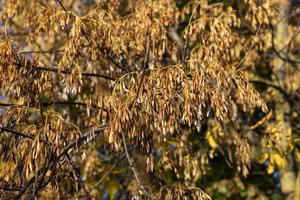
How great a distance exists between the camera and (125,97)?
4.92m

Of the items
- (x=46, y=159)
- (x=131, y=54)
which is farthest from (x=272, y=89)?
(x=46, y=159)

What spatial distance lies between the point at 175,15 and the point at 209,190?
11.9 feet

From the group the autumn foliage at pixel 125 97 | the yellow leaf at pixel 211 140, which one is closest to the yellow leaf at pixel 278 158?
the autumn foliage at pixel 125 97

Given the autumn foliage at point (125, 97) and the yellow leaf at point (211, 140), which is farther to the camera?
the yellow leaf at point (211, 140)

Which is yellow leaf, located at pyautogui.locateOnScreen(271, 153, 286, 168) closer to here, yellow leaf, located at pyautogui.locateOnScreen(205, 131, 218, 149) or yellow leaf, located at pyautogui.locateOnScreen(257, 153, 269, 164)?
yellow leaf, located at pyautogui.locateOnScreen(257, 153, 269, 164)

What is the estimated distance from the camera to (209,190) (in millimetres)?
10195

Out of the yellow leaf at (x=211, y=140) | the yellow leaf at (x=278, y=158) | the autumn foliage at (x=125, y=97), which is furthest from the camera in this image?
the yellow leaf at (x=211, y=140)

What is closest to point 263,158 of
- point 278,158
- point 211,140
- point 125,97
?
point 278,158

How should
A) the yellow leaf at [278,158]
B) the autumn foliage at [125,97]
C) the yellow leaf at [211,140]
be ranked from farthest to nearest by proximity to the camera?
the yellow leaf at [211,140] → the yellow leaf at [278,158] → the autumn foliage at [125,97]

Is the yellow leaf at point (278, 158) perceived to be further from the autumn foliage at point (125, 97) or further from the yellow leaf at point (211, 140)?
the yellow leaf at point (211, 140)

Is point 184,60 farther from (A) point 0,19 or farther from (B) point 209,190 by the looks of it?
(B) point 209,190

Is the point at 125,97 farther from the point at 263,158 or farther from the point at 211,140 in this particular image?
the point at 211,140

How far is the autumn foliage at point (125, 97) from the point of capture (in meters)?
4.81

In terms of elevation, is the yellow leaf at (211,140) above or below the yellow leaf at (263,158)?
above
